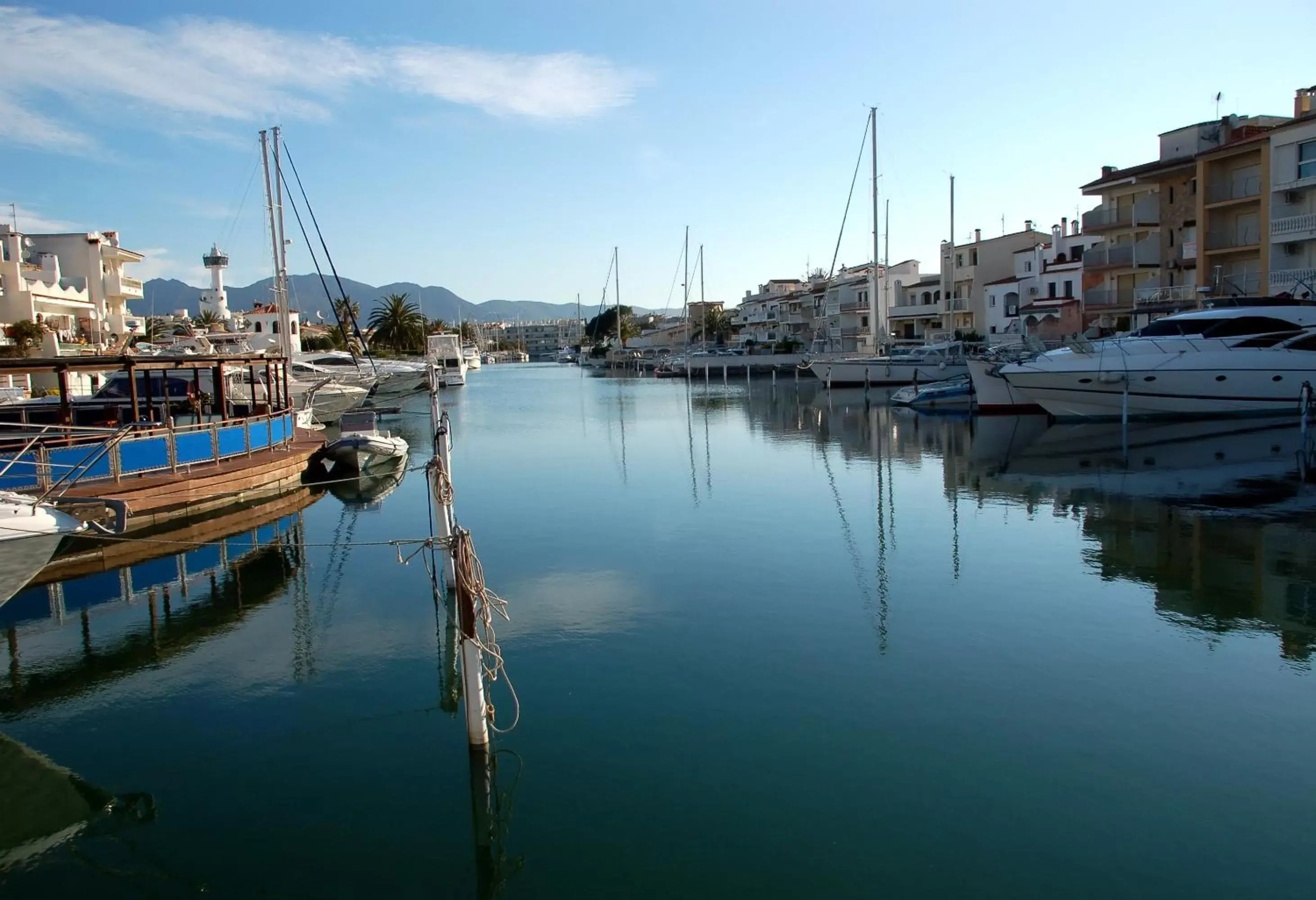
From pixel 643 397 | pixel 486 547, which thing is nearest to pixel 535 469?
pixel 486 547

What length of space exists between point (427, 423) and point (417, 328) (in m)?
48.5

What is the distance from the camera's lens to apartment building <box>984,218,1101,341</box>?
181 feet

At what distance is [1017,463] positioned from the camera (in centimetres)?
2742

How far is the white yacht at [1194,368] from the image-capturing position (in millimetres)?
32844

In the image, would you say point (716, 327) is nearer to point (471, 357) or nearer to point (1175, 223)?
point (471, 357)

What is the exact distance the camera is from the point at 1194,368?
110 feet

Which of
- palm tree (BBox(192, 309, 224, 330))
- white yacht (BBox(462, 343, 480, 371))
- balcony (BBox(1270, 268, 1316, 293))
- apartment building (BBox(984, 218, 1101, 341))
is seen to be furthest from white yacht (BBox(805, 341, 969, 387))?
white yacht (BBox(462, 343, 480, 371))

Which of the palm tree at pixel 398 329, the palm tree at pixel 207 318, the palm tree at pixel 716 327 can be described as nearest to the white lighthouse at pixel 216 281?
the palm tree at pixel 207 318

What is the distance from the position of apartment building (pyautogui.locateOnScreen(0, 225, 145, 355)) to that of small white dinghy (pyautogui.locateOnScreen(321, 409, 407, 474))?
18.4 m

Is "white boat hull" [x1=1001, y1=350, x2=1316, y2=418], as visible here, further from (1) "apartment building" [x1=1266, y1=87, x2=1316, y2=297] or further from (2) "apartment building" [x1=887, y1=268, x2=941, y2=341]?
(2) "apartment building" [x1=887, y1=268, x2=941, y2=341]

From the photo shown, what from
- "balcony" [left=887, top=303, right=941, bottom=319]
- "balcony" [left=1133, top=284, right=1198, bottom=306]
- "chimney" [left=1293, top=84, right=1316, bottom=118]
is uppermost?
"chimney" [left=1293, top=84, right=1316, bottom=118]

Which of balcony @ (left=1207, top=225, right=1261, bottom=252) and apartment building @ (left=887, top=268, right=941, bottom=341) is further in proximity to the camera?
apartment building @ (left=887, top=268, right=941, bottom=341)

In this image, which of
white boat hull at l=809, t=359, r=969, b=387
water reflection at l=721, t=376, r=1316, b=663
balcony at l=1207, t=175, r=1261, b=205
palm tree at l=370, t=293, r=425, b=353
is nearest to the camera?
water reflection at l=721, t=376, r=1316, b=663

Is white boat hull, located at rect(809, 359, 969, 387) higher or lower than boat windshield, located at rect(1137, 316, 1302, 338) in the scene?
lower
